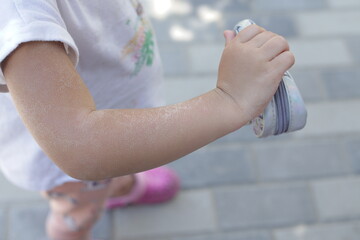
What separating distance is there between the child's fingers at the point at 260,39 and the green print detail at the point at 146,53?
0.94ft

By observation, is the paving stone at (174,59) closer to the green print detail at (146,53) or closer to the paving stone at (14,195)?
the paving stone at (14,195)

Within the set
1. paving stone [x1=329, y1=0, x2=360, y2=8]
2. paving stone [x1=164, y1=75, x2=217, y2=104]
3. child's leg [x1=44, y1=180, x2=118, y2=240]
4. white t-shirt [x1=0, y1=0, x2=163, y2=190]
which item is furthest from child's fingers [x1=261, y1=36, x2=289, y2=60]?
paving stone [x1=329, y1=0, x2=360, y2=8]

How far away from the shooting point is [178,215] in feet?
4.78

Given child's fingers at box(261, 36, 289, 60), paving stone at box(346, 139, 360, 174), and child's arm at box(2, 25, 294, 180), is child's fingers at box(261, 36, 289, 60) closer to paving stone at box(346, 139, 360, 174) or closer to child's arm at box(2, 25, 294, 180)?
child's arm at box(2, 25, 294, 180)

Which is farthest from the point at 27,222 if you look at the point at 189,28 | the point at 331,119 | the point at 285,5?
the point at 285,5

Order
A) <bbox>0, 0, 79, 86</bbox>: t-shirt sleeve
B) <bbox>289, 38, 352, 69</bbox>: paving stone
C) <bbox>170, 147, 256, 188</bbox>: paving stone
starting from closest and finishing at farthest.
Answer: <bbox>0, 0, 79, 86</bbox>: t-shirt sleeve, <bbox>170, 147, 256, 188</bbox>: paving stone, <bbox>289, 38, 352, 69</bbox>: paving stone

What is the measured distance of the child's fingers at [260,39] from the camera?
603mm

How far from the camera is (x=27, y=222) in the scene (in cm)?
144

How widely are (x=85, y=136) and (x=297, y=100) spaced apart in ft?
1.01

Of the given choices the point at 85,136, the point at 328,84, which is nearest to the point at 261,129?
the point at 85,136

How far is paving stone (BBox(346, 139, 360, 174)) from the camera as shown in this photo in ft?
5.12

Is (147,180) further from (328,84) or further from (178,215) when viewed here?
(328,84)

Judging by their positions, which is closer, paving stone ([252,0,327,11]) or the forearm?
the forearm

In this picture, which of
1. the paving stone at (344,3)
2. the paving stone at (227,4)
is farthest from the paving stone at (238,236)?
the paving stone at (344,3)
